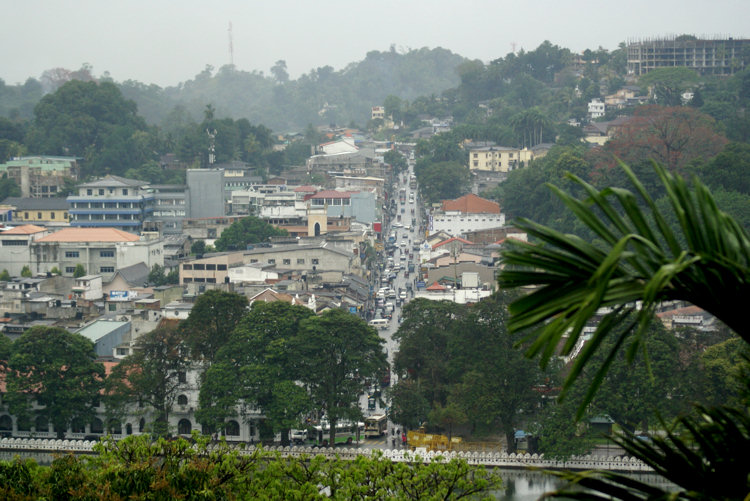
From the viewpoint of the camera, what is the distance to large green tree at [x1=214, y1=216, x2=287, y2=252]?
32.3 meters

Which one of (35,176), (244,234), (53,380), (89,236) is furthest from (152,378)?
(35,176)

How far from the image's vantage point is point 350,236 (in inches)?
1260

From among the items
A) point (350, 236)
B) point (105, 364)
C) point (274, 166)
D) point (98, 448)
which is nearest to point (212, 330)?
point (105, 364)

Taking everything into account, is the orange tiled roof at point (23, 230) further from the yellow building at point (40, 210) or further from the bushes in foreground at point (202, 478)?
the bushes in foreground at point (202, 478)

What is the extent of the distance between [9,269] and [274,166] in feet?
69.9

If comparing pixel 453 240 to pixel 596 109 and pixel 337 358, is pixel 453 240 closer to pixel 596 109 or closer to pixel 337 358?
pixel 337 358

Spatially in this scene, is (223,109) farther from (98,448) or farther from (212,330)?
(98,448)

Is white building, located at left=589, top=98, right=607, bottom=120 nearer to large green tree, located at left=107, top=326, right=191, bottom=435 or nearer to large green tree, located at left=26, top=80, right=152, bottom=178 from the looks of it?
large green tree, located at left=26, top=80, right=152, bottom=178

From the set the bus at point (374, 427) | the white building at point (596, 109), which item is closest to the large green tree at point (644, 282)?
the bus at point (374, 427)

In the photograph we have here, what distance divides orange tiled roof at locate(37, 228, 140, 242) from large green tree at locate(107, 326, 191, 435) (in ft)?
38.4

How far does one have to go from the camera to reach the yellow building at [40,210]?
3800 cm

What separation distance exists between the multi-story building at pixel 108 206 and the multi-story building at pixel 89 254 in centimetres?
468

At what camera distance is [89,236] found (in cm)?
3102

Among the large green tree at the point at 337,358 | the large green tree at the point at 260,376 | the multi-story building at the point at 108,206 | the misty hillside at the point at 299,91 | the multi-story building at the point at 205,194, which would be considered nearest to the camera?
the large green tree at the point at 260,376
